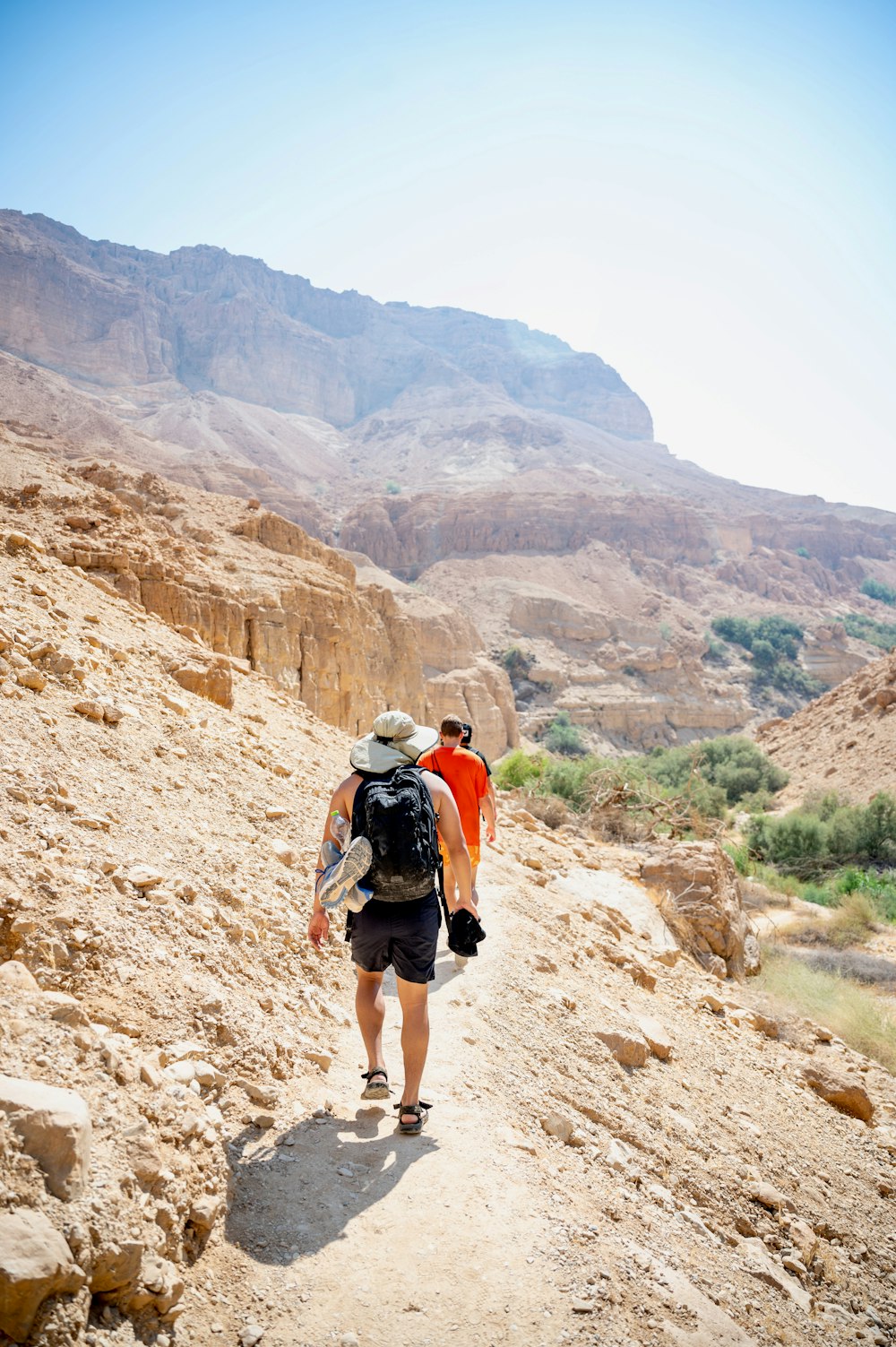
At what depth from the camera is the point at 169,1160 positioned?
238 cm

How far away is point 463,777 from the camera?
5.33 metres

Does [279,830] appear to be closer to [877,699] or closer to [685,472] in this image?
[877,699]

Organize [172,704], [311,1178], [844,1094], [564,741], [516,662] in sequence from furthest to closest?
1. [516,662]
2. [564,741]
3. [172,704]
4. [844,1094]
5. [311,1178]

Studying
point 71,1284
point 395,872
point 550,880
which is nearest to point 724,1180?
point 395,872

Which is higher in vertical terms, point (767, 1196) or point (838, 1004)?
point (767, 1196)

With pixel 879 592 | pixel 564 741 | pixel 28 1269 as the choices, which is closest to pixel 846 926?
pixel 28 1269

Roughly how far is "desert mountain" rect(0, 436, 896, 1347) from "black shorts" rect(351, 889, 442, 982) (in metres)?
0.63

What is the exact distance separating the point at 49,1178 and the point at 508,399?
133085 millimetres

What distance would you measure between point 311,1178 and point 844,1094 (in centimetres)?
475

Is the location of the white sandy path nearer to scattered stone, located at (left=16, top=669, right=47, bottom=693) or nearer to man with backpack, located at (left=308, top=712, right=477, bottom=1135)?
man with backpack, located at (left=308, top=712, right=477, bottom=1135)

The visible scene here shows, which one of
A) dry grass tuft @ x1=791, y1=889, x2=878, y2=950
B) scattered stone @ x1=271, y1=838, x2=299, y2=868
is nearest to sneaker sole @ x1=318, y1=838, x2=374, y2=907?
scattered stone @ x1=271, y1=838, x2=299, y2=868

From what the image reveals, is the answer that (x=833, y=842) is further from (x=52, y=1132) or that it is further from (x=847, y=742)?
(x=52, y=1132)

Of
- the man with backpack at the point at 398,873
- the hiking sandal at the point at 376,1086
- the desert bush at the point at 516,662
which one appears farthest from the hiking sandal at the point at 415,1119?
the desert bush at the point at 516,662

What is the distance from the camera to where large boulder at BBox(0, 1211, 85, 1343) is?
1.71 m
